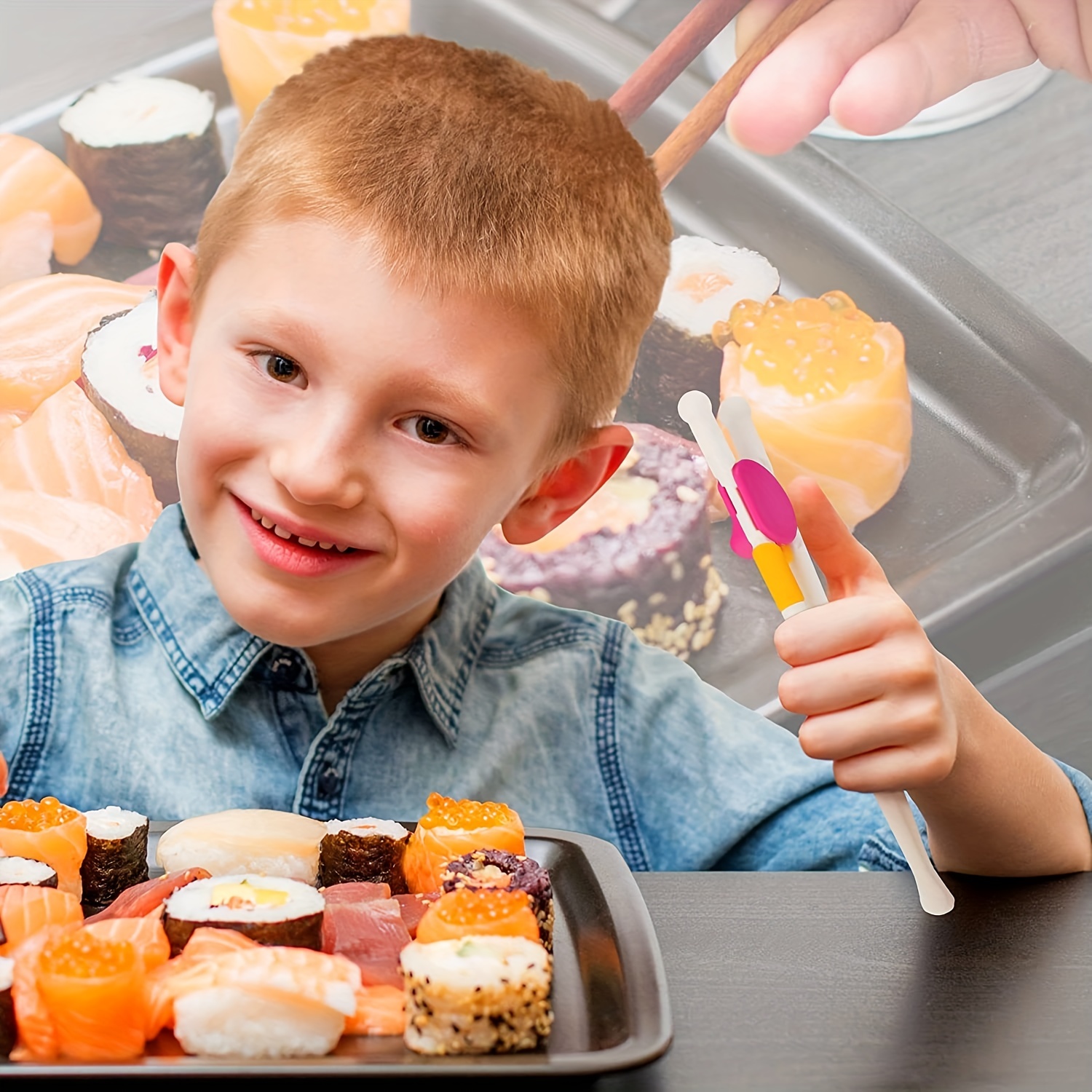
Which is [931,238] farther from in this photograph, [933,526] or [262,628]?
[262,628]

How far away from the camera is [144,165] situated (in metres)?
1.48

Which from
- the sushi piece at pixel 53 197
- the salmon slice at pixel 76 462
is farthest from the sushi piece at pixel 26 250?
the salmon slice at pixel 76 462

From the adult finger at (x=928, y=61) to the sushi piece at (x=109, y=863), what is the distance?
4.02ft

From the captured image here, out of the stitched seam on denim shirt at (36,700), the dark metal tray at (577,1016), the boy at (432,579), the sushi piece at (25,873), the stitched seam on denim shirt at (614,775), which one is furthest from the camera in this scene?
the stitched seam on denim shirt at (614,775)

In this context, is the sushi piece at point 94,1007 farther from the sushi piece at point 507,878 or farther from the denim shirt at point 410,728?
the denim shirt at point 410,728

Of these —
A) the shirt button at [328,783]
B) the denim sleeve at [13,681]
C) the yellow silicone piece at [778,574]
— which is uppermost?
the yellow silicone piece at [778,574]

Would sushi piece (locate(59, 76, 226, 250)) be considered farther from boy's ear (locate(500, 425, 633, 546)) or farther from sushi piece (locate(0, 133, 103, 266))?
boy's ear (locate(500, 425, 633, 546))

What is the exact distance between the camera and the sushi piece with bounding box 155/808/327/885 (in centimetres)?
70

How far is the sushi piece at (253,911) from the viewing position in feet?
1.89

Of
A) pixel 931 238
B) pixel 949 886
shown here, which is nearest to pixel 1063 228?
pixel 931 238

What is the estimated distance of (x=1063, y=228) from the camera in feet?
5.08

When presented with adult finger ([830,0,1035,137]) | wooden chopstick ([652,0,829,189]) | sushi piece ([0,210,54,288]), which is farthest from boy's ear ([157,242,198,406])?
adult finger ([830,0,1035,137])

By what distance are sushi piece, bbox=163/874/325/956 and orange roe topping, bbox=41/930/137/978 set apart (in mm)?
46

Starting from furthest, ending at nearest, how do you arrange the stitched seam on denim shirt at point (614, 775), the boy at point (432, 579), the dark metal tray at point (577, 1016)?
the stitched seam on denim shirt at point (614, 775) → the boy at point (432, 579) → the dark metal tray at point (577, 1016)
